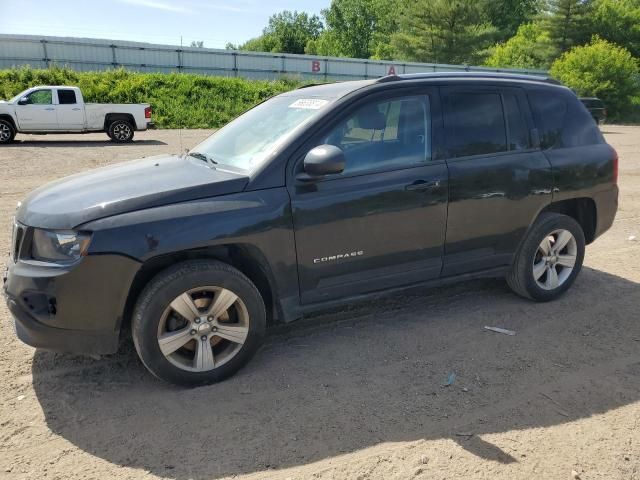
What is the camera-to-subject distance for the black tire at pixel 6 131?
58.1 ft

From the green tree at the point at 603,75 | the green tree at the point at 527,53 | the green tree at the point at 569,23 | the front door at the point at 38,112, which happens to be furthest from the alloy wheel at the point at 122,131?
the green tree at the point at 569,23

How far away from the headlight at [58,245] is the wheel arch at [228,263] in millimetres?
354

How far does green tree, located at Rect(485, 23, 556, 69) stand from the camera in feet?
163

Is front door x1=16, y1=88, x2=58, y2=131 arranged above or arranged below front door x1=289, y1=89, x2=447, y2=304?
above

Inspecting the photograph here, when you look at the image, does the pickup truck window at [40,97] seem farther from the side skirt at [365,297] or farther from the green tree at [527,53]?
the green tree at [527,53]

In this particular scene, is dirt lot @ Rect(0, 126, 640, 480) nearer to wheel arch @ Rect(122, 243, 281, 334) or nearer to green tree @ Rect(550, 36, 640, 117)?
wheel arch @ Rect(122, 243, 281, 334)

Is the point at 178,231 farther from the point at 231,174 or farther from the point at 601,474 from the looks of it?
the point at 601,474

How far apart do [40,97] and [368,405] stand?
19.0 metres

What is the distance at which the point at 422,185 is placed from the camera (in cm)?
404

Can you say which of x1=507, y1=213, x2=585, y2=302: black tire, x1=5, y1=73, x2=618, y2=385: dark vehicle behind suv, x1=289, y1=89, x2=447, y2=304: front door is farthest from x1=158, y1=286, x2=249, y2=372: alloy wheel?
x1=507, y1=213, x2=585, y2=302: black tire

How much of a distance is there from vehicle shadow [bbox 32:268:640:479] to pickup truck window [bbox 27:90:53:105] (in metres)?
17.3

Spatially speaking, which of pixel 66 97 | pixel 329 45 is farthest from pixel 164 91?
pixel 329 45

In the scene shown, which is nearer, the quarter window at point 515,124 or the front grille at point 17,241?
the front grille at point 17,241

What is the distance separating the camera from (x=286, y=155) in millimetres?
3629
